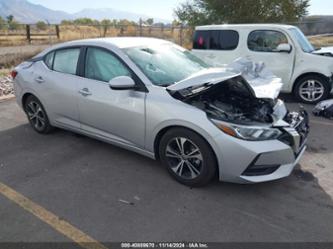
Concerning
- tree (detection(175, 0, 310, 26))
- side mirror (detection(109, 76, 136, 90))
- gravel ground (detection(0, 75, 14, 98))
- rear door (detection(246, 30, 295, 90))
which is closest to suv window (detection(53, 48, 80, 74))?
side mirror (detection(109, 76, 136, 90))

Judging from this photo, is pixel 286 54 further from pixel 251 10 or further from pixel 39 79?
pixel 251 10

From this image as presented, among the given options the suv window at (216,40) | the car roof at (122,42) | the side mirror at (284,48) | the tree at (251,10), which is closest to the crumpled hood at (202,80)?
the car roof at (122,42)

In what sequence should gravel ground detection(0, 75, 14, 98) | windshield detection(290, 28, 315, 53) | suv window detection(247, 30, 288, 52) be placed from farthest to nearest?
gravel ground detection(0, 75, 14, 98)
suv window detection(247, 30, 288, 52)
windshield detection(290, 28, 315, 53)

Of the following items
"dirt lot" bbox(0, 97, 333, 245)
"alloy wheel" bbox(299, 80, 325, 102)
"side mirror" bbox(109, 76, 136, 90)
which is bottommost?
"dirt lot" bbox(0, 97, 333, 245)

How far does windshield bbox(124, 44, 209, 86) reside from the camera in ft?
12.5

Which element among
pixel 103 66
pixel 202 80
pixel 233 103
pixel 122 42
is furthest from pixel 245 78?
pixel 103 66

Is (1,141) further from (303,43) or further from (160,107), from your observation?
(303,43)

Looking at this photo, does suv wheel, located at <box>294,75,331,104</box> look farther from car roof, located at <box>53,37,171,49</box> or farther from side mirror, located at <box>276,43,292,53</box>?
car roof, located at <box>53,37,171,49</box>

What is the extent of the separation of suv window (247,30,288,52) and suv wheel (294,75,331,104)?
1013 mm

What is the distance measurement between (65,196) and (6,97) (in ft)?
17.1

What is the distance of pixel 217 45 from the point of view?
7.95 m

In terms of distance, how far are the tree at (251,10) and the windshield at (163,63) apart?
11.1 metres

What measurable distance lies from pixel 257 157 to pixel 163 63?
1730 millimetres

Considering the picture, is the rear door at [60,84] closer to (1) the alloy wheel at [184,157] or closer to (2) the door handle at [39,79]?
(2) the door handle at [39,79]
